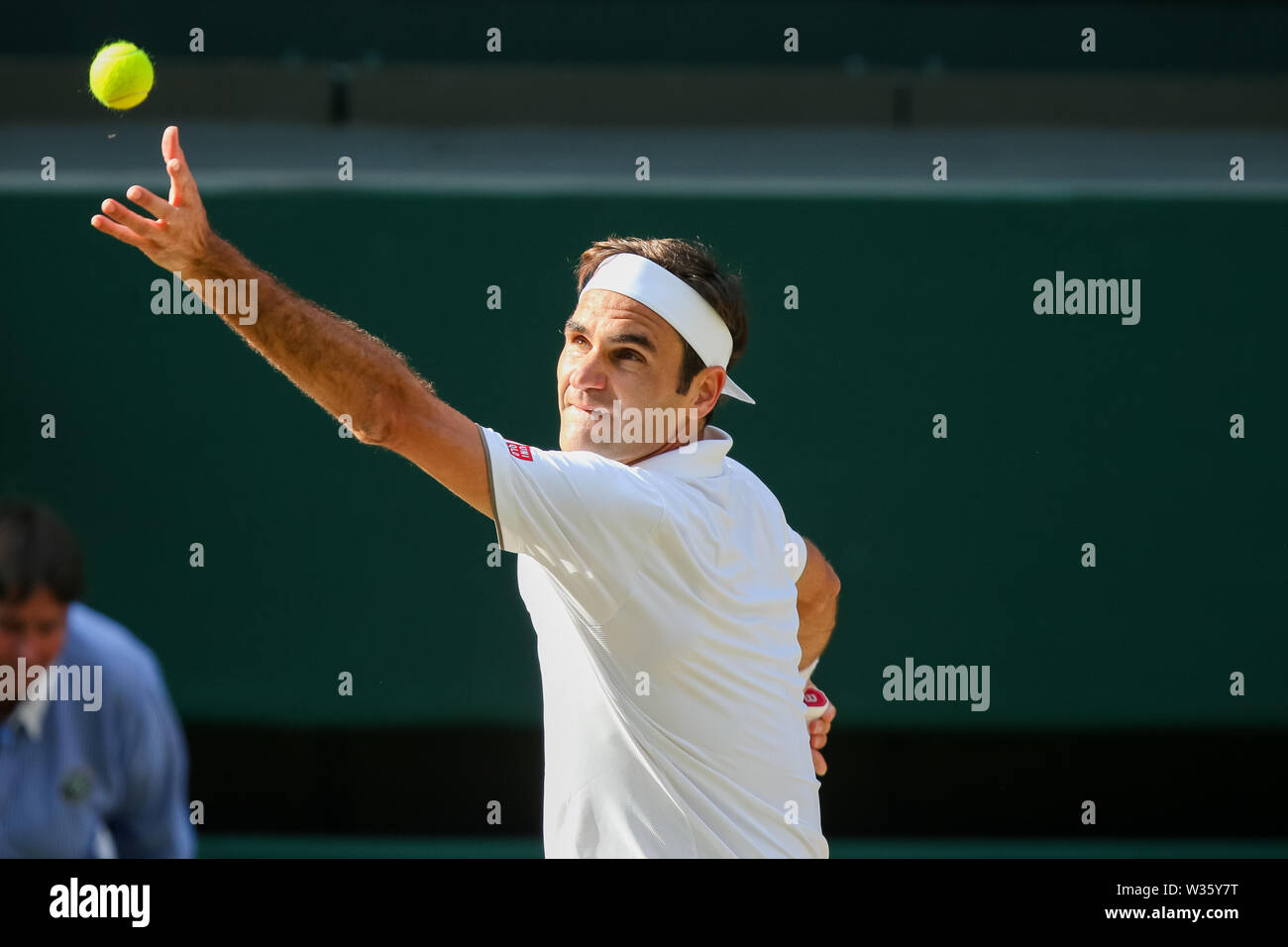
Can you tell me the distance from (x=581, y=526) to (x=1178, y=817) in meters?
3.22

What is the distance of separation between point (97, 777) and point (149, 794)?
178mm

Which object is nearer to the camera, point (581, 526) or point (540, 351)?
point (581, 526)

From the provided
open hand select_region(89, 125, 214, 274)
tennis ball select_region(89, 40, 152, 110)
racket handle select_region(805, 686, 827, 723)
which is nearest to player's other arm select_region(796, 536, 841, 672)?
racket handle select_region(805, 686, 827, 723)

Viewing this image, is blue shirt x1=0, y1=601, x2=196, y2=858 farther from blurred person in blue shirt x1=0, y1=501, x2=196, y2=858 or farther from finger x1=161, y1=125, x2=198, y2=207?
finger x1=161, y1=125, x2=198, y2=207

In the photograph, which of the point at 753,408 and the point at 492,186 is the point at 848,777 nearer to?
the point at 753,408

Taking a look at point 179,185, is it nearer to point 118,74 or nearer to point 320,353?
point 320,353

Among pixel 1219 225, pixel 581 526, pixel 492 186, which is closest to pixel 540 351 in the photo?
pixel 492 186

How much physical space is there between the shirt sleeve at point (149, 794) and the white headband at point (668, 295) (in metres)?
1.10

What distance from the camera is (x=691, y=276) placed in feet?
8.77

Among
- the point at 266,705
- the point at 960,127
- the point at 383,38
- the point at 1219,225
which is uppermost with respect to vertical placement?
the point at 383,38

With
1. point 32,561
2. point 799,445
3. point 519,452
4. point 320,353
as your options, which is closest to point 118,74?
point 32,561

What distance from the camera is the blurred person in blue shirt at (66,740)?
250 centimetres

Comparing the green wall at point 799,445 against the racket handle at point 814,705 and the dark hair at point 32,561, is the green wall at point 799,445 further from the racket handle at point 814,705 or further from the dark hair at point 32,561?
the racket handle at point 814,705
